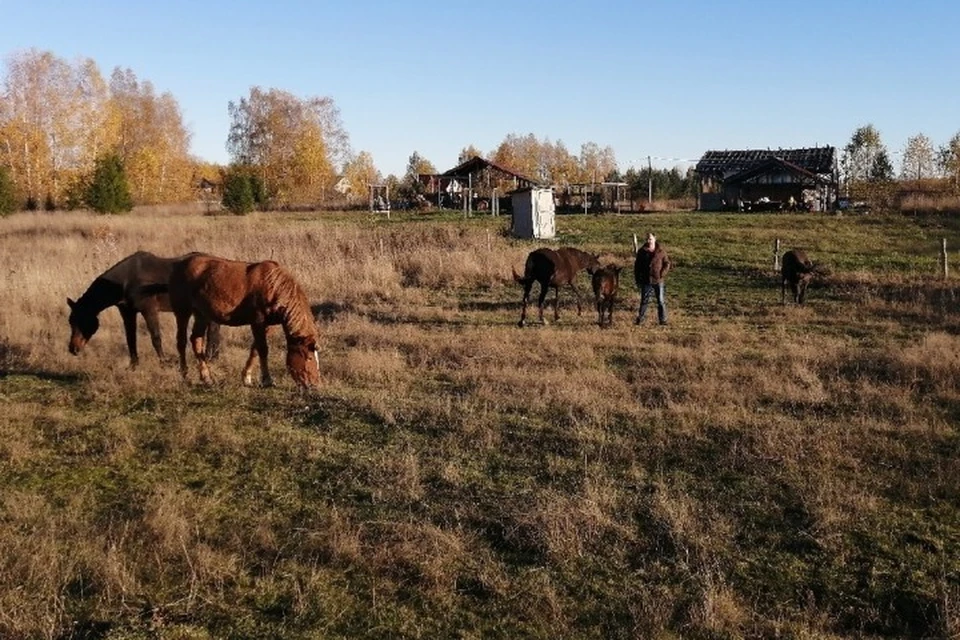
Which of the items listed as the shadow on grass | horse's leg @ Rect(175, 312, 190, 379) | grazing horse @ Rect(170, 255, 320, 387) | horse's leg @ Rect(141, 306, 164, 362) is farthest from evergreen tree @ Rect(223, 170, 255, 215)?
Result: grazing horse @ Rect(170, 255, 320, 387)

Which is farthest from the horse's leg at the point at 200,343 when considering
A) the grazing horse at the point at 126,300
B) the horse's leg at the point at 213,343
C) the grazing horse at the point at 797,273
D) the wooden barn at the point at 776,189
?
the wooden barn at the point at 776,189

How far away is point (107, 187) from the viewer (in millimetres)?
37781

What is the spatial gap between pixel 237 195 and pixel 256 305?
40.1 metres

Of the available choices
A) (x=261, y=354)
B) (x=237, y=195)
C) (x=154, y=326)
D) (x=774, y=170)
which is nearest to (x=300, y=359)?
(x=261, y=354)

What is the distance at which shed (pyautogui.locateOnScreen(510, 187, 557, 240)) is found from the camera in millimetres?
31797

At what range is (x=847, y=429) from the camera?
7.62 m

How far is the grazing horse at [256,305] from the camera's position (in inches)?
368

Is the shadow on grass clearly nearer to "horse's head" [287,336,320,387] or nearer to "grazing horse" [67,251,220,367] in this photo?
"grazing horse" [67,251,220,367]

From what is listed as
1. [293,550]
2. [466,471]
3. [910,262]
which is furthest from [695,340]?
[910,262]

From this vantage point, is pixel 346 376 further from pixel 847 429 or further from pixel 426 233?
pixel 426 233

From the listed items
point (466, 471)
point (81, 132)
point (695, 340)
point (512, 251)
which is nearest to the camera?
point (466, 471)

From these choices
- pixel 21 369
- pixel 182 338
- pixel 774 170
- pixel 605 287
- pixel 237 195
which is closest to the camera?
pixel 182 338

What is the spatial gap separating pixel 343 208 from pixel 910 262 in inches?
1722

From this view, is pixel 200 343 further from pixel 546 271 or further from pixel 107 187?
pixel 107 187
